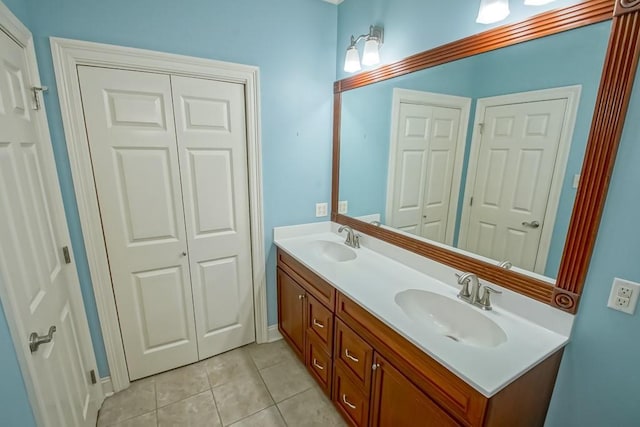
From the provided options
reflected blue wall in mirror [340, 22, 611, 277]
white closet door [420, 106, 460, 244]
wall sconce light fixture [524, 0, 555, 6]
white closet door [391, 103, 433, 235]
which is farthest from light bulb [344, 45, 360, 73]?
wall sconce light fixture [524, 0, 555, 6]

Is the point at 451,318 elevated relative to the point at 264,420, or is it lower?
elevated

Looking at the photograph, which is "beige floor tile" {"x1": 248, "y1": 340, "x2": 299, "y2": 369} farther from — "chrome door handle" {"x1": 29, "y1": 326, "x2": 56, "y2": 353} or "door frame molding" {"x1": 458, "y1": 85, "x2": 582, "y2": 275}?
"door frame molding" {"x1": 458, "y1": 85, "x2": 582, "y2": 275}

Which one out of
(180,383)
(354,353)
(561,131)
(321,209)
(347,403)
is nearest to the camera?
(561,131)

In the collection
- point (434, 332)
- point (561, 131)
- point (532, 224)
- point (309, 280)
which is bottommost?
point (309, 280)

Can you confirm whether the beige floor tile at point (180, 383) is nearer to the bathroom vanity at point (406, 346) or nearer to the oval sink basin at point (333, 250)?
the bathroom vanity at point (406, 346)

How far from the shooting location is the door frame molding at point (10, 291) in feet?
2.96

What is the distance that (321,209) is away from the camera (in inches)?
94.7

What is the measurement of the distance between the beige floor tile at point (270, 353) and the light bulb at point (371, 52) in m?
2.18

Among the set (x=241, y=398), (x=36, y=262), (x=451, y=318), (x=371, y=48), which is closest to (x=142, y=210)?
(x=36, y=262)

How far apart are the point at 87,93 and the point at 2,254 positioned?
41.8 inches

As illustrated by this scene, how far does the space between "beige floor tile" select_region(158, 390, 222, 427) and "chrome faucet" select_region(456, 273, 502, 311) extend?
5.12 ft

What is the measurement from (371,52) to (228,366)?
93.4 inches

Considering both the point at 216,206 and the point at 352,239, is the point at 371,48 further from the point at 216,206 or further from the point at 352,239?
the point at 216,206

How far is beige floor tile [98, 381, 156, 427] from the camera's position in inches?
66.9
